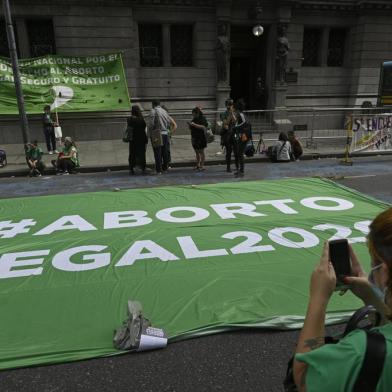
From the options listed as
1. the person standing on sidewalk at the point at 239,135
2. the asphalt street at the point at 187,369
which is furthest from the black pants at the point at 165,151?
the asphalt street at the point at 187,369

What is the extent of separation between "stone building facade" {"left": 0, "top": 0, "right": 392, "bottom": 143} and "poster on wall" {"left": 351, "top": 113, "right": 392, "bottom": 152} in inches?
239

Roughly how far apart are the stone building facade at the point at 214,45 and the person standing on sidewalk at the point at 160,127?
645cm

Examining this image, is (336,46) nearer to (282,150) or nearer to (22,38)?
(282,150)

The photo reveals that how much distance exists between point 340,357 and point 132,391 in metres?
1.96

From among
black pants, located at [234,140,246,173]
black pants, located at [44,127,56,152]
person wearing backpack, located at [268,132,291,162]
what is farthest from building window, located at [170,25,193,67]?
black pants, located at [234,140,246,173]

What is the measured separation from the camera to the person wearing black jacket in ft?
32.9

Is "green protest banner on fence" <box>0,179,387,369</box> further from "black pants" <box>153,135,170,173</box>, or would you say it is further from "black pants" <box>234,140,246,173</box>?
"black pants" <box>153,135,170,173</box>

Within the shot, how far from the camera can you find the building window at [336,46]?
18625mm

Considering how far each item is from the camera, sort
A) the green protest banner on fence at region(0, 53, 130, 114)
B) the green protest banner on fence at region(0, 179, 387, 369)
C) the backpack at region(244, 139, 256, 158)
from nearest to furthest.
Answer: the green protest banner on fence at region(0, 179, 387, 369), the backpack at region(244, 139, 256, 158), the green protest banner on fence at region(0, 53, 130, 114)

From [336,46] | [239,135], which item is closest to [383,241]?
[239,135]

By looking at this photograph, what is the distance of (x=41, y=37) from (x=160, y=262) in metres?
14.7

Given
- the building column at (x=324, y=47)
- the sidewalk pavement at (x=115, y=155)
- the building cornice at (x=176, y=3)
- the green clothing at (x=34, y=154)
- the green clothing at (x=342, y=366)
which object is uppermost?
the building cornice at (x=176, y=3)

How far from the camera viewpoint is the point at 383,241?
4.01 ft

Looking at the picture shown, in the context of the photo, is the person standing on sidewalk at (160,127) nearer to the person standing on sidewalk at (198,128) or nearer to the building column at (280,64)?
the person standing on sidewalk at (198,128)
